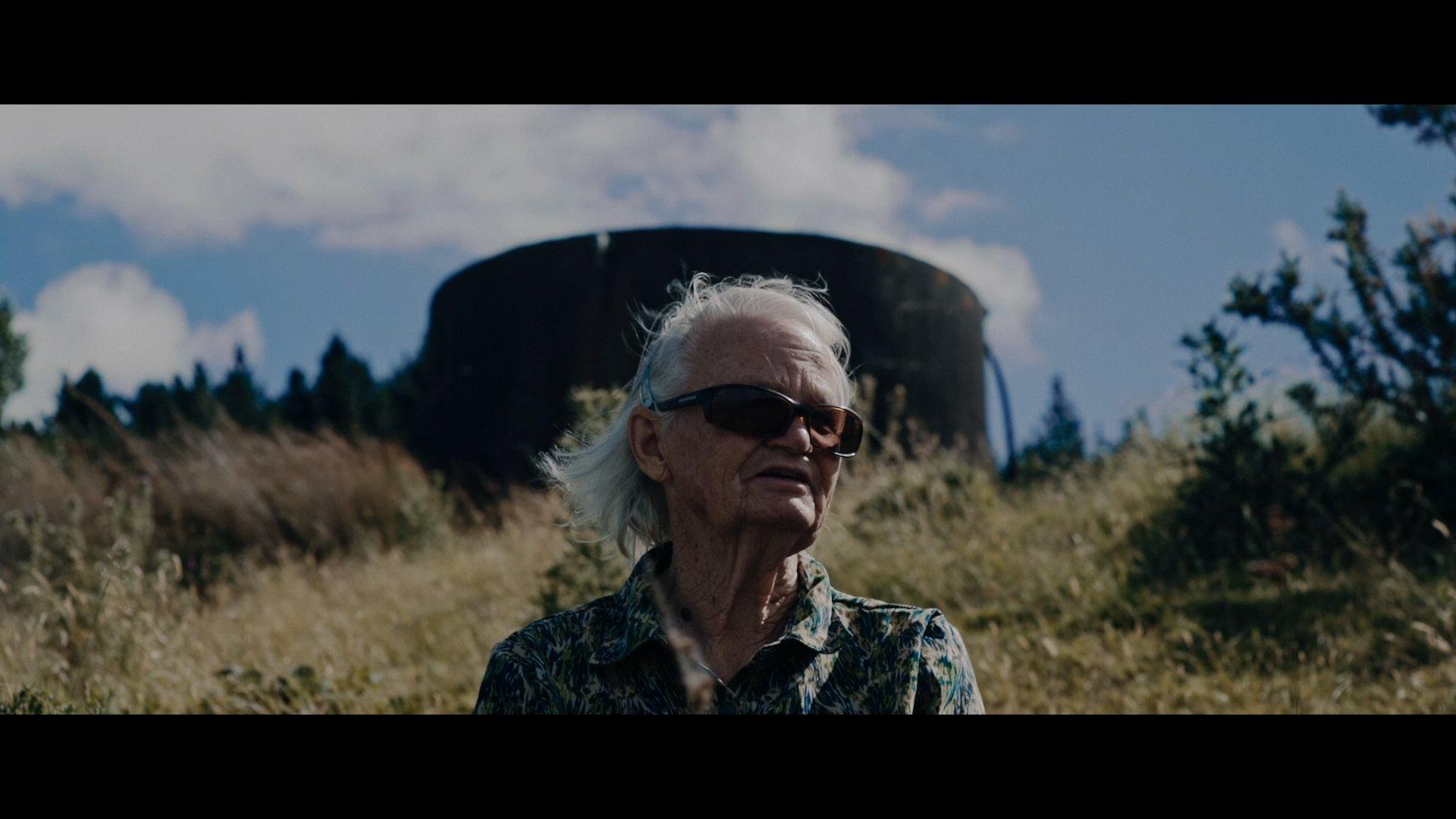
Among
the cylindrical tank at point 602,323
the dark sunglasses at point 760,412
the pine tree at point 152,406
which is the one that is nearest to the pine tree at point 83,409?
the pine tree at point 152,406

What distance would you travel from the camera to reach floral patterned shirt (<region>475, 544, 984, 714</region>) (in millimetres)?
2164

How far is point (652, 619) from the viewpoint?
2258 millimetres

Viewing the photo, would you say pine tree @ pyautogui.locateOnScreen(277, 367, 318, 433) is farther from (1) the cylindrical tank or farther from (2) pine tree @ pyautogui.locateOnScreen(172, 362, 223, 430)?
(1) the cylindrical tank

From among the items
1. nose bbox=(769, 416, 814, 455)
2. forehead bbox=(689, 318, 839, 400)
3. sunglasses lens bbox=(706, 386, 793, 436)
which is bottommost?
nose bbox=(769, 416, 814, 455)

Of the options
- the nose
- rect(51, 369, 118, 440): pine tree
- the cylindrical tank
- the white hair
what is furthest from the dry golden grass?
rect(51, 369, 118, 440): pine tree

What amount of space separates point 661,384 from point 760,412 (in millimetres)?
280

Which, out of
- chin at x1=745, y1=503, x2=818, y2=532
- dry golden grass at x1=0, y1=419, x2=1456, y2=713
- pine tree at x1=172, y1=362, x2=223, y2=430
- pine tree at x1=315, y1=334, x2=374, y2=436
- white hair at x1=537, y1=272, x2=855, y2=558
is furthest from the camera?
pine tree at x1=315, y1=334, x2=374, y2=436

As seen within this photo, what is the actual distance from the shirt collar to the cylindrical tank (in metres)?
8.80

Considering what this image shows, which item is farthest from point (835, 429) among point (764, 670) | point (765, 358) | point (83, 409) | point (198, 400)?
point (198, 400)

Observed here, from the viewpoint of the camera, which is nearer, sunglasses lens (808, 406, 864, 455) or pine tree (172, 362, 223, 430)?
sunglasses lens (808, 406, 864, 455)

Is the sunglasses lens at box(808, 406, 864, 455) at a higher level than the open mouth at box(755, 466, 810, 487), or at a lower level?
higher
